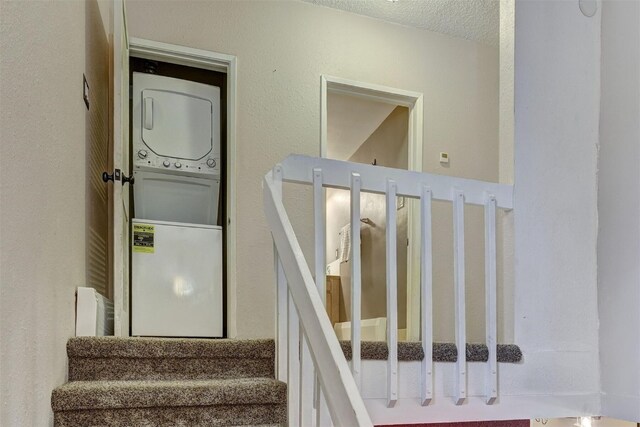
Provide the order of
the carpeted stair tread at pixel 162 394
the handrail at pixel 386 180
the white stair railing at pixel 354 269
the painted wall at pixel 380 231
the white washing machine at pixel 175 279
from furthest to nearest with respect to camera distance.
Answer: the painted wall at pixel 380 231
the white washing machine at pixel 175 279
the handrail at pixel 386 180
the carpeted stair tread at pixel 162 394
the white stair railing at pixel 354 269

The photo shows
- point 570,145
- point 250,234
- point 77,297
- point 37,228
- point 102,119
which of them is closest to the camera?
point 37,228

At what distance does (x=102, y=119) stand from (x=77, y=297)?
1.25 m

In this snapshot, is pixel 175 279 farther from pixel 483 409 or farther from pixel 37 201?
pixel 483 409

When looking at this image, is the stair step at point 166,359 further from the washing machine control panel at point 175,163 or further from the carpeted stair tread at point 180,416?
the washing machine control panel at point 175,163

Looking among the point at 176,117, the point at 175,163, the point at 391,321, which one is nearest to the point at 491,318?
the point at 391,321

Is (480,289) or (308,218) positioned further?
(480,289)

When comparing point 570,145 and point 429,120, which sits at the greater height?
point 429,120

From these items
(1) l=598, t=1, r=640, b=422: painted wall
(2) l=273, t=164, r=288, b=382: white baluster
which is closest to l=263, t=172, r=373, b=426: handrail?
(2) l=273, t=164, r=288, b=382: white baluster

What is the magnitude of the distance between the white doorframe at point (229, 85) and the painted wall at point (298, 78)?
0.04 meters

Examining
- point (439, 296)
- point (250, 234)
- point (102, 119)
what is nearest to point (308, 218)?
point (250, 234)

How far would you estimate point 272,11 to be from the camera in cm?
350

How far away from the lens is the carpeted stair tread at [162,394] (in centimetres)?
166

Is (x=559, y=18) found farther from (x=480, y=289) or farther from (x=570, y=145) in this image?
(x=480, y=289)

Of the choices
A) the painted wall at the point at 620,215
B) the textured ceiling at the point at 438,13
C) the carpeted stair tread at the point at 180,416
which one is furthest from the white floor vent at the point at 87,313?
the textured ceiling at the point at 438,13
